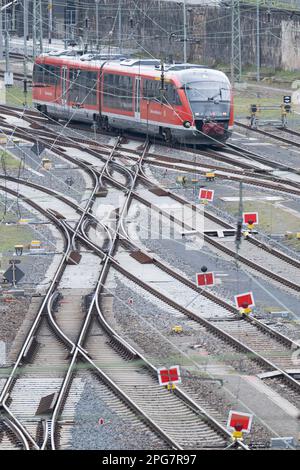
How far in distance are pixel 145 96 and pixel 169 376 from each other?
74.4ft

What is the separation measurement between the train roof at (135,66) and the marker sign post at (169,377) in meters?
21.1

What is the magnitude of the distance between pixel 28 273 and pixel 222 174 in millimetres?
10820

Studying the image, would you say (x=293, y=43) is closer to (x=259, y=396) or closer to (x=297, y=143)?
(x=297, y=143)

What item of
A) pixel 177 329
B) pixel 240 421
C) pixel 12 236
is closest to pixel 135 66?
pixel 12 236

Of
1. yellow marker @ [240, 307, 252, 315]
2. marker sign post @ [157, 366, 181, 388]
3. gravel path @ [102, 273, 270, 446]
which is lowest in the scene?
gravel path @ [102, 273, 270, 446]

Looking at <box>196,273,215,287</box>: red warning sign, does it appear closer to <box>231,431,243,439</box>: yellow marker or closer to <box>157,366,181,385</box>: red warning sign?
<box>157,366,181,385</box>: red warning sign

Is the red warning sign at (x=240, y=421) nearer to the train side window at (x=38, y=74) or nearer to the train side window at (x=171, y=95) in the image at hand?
the train side window at (x=171, y=95)

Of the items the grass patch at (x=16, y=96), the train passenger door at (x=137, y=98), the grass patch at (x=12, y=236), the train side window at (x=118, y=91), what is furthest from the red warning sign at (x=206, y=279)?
the grass patch at (x=16, y=96)

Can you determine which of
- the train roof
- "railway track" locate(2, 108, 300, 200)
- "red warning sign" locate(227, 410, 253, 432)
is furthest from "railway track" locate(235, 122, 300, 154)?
"red warning sign" locate(227, 410, 253, 432)

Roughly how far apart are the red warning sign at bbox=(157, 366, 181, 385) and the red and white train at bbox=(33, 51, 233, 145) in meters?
20.6

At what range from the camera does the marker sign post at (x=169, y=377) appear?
1359cm

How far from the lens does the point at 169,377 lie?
1356 cm

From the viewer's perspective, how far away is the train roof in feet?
113

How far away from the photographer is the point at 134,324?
1689 cm
